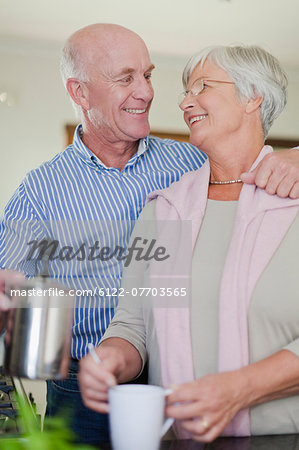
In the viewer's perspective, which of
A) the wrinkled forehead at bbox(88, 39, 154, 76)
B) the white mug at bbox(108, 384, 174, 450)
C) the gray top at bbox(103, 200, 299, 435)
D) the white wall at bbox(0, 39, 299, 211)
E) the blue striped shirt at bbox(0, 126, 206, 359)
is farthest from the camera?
the white wall at bbox(0, 39, 299, 211)

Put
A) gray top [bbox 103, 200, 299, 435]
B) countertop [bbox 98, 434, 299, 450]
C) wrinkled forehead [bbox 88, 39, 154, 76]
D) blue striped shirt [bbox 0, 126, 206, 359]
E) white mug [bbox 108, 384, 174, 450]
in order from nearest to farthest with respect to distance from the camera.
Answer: white mug [bbox 108, 384, 174, 450] < countertop [bbox 98, 434, 299, 450] < gray top [bbox 103, 200, 299, 435] < blue striped shirt [bbox 0, 126, 206, 359] < wrinkled forehead [bbox 88, 39, 154, 76]

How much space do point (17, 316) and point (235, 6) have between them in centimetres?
353

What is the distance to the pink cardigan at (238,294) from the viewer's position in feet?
3.79

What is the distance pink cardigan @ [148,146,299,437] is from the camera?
1154 millimetres

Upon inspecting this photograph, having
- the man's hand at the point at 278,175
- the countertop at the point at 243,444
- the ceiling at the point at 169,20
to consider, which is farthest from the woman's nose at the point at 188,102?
the ceiling at the point at 169,20

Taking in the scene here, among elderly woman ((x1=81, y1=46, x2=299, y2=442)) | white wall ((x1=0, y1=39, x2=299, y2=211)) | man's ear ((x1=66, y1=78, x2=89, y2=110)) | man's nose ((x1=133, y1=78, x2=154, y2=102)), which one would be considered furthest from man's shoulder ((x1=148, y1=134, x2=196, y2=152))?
white wall ((x1=0, y1=39, x2=299, y2=211))

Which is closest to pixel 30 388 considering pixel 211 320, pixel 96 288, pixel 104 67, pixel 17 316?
pixel 96 288

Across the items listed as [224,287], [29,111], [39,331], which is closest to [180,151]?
[224,287]

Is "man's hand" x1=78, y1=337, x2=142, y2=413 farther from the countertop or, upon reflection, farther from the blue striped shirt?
the blue striped shirt

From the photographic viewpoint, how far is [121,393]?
838mm

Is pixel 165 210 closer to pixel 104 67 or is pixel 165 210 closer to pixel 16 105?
pixel 104 67

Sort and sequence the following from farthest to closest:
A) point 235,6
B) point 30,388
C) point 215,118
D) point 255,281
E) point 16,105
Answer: point 16,105 < point 235,6 < point 30,388 < point 215,118 < point 255,281

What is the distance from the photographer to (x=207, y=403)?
958 mm

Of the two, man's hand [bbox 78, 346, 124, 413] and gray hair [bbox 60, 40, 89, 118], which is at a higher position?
gray hair [bbox 60, 40, 89, 118]
